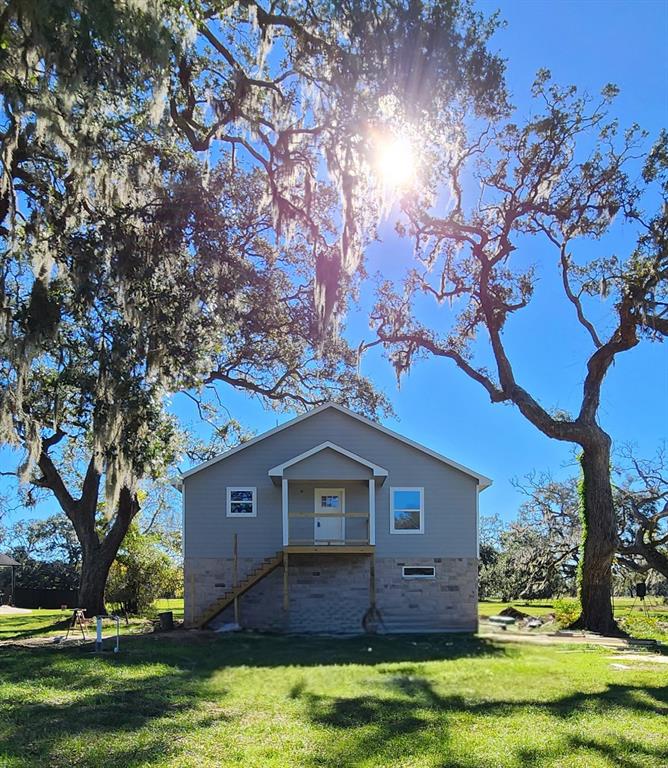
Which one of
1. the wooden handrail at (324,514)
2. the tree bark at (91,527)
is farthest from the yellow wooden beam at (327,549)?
the tree bark at (91,527)

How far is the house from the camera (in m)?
17.7

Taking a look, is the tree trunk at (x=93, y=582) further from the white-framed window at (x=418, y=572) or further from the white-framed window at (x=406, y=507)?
the white-framed window at (x=418, y=572)

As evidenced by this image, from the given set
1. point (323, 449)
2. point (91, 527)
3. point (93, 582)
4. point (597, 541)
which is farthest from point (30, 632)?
point (597, 541)

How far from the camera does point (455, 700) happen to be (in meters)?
8.13

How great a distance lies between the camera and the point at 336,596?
1783 centimetres

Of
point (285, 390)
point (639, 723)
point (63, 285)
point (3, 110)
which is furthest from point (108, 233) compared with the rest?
point (285, 390)

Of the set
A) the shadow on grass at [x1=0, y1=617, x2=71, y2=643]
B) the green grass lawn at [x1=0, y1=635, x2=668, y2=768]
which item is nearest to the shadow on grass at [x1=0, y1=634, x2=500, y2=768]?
the green grass lawn at [x1=0, y1=635, x2=668, y2=768]

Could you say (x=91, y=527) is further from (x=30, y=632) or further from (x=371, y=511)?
(x=371, y=511)

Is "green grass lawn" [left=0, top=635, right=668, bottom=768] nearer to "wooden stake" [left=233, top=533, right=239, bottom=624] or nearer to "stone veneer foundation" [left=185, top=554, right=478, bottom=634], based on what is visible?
"wooden stake" [left=233, top=533, right=239, bottom=624]

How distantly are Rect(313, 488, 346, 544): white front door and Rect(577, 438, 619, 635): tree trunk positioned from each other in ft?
20.7

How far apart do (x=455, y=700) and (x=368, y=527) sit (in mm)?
9772

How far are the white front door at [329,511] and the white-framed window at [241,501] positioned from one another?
1640 millimetres

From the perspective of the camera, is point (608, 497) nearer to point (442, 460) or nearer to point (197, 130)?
point (442, 460)

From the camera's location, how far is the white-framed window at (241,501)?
715 inches
